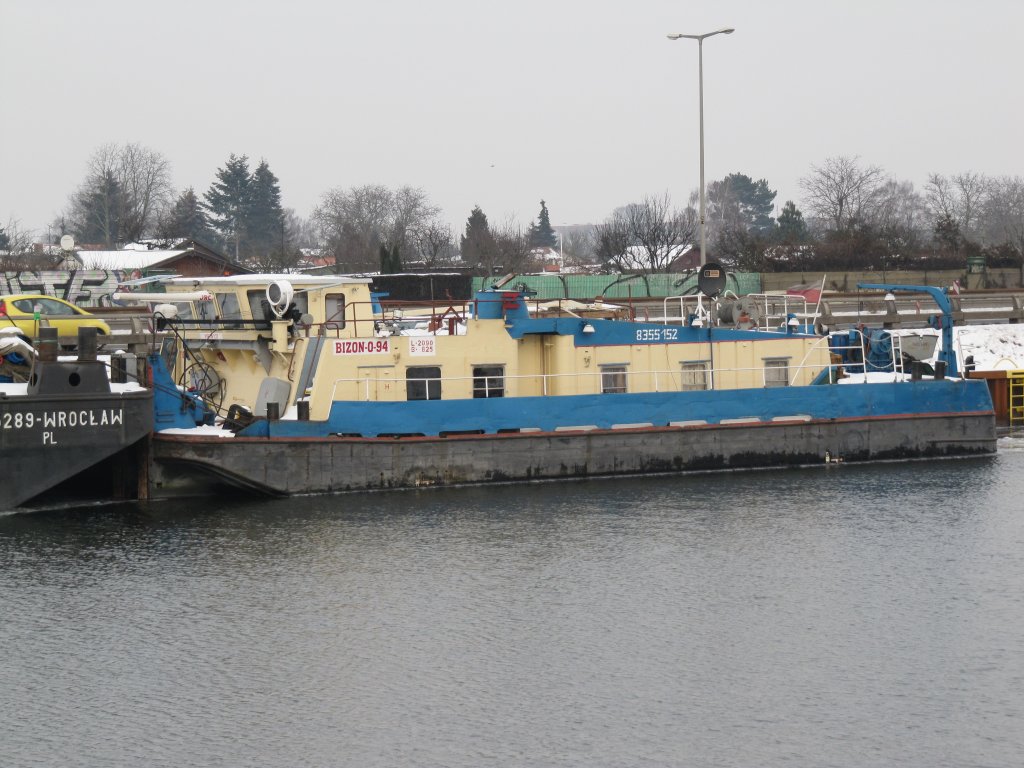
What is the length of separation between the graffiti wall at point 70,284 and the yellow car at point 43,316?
1882 centimetres

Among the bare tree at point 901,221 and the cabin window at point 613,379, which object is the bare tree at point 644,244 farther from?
the cabin window at point 613,379

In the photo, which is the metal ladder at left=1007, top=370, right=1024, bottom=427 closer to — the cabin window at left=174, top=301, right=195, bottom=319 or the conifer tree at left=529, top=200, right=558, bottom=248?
the cabin window at left=174, top=301, right=195, bottom=319

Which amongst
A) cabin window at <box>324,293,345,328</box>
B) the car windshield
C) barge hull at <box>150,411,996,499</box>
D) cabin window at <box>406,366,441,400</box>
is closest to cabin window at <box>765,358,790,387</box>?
barge hull at <box>150,411,996,499</box>

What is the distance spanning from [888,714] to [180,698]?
784 centimetres

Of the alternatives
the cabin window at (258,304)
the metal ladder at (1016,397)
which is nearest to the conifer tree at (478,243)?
the metal ladder at (1016,397)

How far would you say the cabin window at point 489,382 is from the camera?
2422cm

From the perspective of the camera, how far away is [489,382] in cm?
2427

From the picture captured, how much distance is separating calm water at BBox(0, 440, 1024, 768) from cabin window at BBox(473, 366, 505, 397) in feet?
6.87

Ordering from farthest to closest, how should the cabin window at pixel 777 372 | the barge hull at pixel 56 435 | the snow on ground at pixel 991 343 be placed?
the snow on ground at pixel 991 343 → the cabin window at pixel 777 372 → the barge hull at pixel 56 435

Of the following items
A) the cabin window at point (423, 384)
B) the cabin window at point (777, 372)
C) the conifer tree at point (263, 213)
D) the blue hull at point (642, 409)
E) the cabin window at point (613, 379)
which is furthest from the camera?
the conifer tree at point (263, 213)

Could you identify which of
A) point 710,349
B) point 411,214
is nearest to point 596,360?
point 710,349

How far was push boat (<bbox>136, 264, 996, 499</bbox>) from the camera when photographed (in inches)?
898

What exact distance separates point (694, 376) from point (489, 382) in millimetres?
4418

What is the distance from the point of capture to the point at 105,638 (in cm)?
1598
